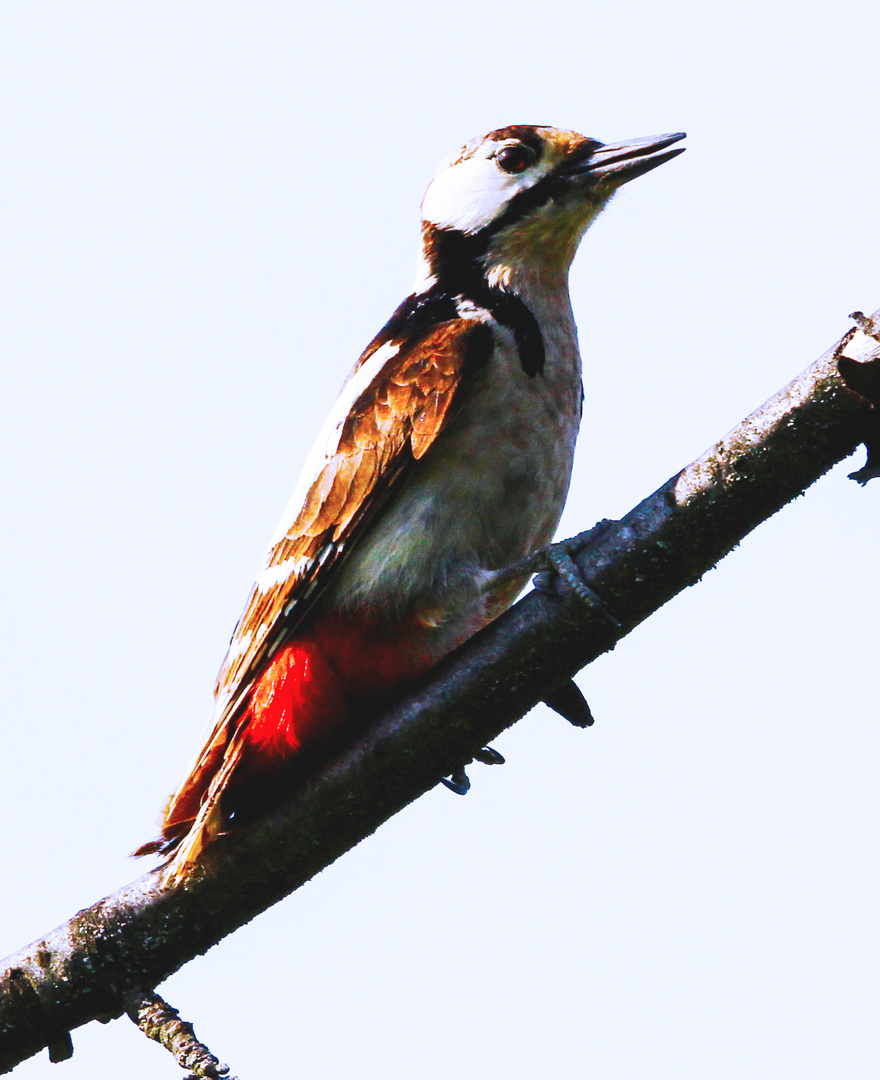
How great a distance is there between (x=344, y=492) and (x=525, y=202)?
153 centimetres

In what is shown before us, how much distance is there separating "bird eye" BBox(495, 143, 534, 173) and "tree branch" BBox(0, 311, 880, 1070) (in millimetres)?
2234

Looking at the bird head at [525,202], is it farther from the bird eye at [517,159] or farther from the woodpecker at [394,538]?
the woodpecker at [394,538]

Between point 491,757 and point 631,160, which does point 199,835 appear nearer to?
point 491,757

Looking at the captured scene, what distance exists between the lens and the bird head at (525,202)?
15.9 feet

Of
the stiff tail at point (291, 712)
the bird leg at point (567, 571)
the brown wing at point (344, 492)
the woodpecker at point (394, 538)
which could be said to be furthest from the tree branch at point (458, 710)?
the brown wing at point (344, 492)

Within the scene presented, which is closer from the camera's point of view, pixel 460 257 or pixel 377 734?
pixel 377 734

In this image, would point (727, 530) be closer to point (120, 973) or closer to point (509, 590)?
point (509, 590)

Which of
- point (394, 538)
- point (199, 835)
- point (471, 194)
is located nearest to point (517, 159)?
point (471, 194)

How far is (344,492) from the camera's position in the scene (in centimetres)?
423

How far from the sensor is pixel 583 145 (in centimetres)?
506

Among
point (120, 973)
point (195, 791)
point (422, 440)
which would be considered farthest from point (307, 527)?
point (120, 973)

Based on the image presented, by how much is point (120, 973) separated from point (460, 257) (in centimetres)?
292

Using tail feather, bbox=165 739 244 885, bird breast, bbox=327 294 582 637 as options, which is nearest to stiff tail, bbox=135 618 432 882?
tail feather, bbox=165 739 244 885

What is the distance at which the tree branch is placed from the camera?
3.03 metres
